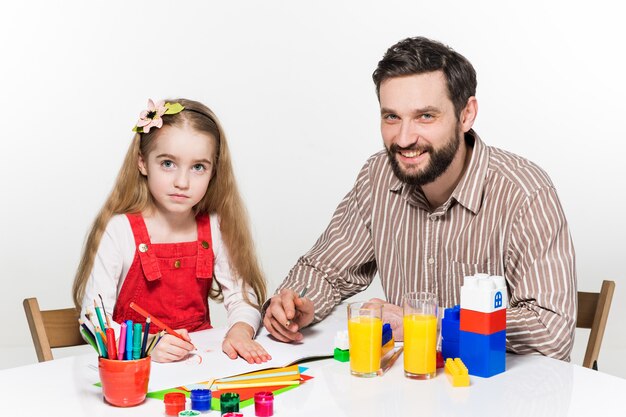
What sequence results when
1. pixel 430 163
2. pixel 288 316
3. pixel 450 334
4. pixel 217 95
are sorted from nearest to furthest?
pixel 450 334 < pixel 288 316 < pixel 430 163 < pixel 217 95

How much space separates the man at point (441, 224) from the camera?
2.05 m

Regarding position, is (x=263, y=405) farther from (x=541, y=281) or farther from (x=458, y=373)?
(x=541, y=281)

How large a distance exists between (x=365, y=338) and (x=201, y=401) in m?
0.35

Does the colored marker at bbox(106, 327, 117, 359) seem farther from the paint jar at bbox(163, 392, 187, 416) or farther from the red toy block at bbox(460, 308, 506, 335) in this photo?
the red toy block at bbox(460, 308, 506, 335)

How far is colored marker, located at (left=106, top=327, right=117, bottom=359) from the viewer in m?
1.59

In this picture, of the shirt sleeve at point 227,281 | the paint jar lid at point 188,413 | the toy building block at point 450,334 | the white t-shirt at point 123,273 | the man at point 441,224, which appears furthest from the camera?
the shirt sleeve at point 227,281

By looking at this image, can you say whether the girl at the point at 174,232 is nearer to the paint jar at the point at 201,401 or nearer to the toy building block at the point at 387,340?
the toy building block at the point at 387,340

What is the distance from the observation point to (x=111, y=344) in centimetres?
160

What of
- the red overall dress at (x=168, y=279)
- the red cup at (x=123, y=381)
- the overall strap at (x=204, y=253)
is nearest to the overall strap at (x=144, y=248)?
the red overall dress at (x=168, y=279)

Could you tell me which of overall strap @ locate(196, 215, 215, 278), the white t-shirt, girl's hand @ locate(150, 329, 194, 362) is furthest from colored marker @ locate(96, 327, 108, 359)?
overall strap @ locate(196, 215, 215, 278)

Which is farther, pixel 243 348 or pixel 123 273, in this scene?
pixel 123 273

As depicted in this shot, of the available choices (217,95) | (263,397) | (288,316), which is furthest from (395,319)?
(217,95)

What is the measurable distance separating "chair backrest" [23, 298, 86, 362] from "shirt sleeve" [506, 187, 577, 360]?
1034 mm

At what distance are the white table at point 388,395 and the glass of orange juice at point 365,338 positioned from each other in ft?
0.08
